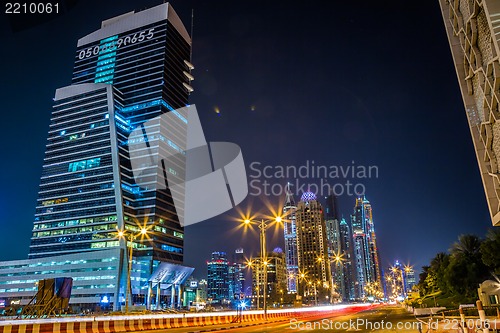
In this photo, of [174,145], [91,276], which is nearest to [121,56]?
[174,145]

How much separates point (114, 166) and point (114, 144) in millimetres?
9349

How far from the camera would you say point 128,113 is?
165000 mm

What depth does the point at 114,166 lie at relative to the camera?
145875 millimetres

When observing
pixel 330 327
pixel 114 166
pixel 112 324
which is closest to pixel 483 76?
pixel 330 327

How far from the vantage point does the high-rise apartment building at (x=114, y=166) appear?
136625 mm

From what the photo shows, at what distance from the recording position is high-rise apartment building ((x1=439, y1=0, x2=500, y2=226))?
18875mm

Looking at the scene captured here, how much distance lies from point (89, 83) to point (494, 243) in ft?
560

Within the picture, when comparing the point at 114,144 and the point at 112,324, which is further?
the point at 114,144

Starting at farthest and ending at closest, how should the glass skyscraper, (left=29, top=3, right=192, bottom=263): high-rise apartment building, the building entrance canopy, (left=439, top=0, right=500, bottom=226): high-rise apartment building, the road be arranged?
1. (left=29, top=3, right=192, bottom=263): high-rise apartment building
2. the glass skyscraper
3. the building entrance canopy
4. the road
5. (left=439, top=0, right=500, bottom=226): high-rise apartment building

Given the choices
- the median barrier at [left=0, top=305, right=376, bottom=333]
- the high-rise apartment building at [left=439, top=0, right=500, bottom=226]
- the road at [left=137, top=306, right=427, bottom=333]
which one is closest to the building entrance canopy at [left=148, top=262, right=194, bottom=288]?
the median barrier at [left=0, top=305, right=376, bottom=333]

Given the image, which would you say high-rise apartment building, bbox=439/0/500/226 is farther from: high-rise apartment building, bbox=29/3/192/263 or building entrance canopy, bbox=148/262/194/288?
building entrance canopy, bbox=148/262/194/288

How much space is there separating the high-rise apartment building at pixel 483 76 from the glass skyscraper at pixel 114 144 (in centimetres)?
12289

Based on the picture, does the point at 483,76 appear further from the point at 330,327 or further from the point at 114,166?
the point at 114,166

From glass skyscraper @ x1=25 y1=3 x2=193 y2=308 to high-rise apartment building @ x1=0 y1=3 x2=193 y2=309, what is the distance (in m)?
0.41
